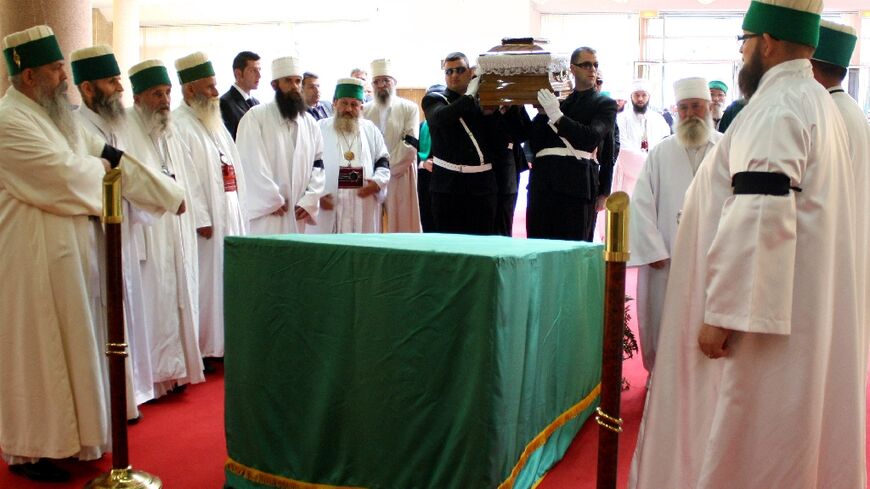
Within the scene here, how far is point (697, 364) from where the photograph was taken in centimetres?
246

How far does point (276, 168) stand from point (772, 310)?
13.2 feet

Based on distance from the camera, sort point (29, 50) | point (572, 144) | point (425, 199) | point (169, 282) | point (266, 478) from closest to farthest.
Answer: point (266, 478) < point (29, 50) < point (169, 282) < point (572, 144) < point (425, 199)

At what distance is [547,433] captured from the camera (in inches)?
126

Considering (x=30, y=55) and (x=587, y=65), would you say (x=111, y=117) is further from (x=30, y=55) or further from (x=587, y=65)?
(x=587, y=65)

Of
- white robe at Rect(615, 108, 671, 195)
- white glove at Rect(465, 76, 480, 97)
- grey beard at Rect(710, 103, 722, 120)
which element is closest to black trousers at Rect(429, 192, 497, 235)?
white glove at Rect(465, 76, 480, 97)

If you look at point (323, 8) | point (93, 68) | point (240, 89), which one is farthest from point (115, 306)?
point (323, 8)

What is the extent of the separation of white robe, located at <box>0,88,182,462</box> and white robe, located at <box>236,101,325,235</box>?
2249mm

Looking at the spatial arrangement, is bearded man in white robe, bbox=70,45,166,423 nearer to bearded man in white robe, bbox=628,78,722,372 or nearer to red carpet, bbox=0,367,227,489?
red carpet, bbox=0,367,227,489

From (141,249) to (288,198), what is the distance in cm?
165

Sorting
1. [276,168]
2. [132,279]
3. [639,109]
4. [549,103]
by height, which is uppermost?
[639,109]

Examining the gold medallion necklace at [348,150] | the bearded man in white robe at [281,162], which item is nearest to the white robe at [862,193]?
the bearded man in white robe at [281,162]

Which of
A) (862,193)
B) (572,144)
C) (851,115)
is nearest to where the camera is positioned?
(862,193)

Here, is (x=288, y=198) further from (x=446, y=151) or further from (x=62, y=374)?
(x=62, y=374)

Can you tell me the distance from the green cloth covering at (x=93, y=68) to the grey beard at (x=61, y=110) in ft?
1.70
